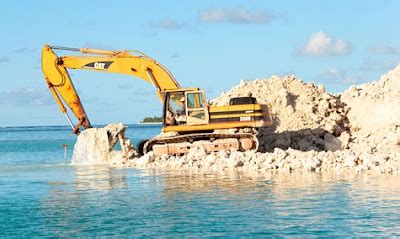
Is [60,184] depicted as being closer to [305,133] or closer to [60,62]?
[60,62]

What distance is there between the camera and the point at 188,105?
26.0 meters

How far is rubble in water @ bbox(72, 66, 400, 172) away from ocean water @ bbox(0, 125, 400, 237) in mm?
1538

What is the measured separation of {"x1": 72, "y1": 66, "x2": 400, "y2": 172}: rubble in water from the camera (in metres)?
22.7

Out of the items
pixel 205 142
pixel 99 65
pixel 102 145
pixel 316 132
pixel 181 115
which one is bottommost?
pixel 205 142

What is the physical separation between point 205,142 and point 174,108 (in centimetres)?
147

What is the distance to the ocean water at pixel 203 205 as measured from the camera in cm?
1280

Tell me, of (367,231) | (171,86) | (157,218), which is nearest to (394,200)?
(367,231)

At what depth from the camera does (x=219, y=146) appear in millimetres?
25953

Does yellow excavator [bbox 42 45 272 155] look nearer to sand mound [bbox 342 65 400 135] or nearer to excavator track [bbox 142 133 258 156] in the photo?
excavator track [bbox 142 133 258 156]

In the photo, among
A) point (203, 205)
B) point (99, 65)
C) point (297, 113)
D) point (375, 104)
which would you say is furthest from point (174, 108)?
point (203, 205)

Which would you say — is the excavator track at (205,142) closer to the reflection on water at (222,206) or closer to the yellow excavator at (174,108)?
the yellow excavator at (174,108)

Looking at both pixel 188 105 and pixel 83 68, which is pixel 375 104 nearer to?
pixel 188 105

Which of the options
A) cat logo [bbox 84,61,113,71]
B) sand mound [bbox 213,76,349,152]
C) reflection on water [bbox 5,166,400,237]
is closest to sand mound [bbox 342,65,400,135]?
sand mound [bbox 213,76,349,152]

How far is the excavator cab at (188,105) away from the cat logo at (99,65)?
9.60 feet
